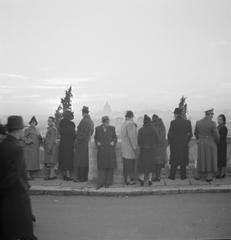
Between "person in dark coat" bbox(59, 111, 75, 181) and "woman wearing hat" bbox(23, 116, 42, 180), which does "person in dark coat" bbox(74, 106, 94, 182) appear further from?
"woman wearing hat" bbox(23, 116, 42, 180)

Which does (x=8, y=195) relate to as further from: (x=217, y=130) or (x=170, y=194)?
(x=217, y=130)

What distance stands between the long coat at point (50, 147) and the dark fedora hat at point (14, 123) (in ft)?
18.9

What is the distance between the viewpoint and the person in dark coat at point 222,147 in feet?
38.3

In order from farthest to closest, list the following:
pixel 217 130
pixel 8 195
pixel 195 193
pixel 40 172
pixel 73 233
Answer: pixel 40 172 → pixel 217 130 → pixel 195 193 → pixel 73 233 → pixel 8 195

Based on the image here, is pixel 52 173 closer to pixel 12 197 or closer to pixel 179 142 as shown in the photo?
pixel 179 142

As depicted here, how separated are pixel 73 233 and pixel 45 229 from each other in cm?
59


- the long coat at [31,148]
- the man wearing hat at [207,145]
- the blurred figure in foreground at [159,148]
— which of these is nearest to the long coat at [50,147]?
the long coat at [31,148]

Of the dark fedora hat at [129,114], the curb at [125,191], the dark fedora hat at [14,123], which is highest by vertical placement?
the dark fedora hat at [129,114]

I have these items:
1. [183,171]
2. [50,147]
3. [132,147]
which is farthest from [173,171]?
[50,147]

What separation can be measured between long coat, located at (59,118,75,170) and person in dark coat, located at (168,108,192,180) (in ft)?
8.85

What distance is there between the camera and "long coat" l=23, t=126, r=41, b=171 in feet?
39.4

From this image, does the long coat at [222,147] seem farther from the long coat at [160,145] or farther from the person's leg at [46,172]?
the person's leg at [46,172]

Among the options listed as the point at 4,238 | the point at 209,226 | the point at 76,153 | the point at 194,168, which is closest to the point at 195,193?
the point at 194,168

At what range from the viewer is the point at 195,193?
10.2 metres
